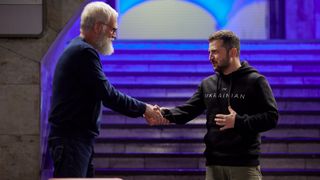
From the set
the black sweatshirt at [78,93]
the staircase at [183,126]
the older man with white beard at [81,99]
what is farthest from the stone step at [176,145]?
the black sweatshirt at [78,93]

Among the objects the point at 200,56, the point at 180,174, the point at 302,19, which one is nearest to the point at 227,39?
the point at 180,174

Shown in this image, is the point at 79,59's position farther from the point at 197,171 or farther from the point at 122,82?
the point at 122,82

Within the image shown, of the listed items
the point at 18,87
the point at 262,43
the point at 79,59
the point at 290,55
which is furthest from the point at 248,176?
the point at 262,43

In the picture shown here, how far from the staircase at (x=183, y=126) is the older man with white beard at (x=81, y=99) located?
2.86m

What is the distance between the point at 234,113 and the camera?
11.9ft

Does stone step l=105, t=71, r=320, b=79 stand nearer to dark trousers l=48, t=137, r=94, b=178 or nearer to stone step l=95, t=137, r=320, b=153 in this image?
stone step l=95, t=137, r=320, b=153

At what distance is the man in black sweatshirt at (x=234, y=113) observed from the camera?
363cm

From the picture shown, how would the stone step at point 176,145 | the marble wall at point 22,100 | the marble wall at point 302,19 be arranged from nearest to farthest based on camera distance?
1. the marble wall at point 22,100
2. the stone step at point 176,145
3. the marble wall at point 302,19

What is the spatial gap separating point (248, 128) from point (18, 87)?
2676 millimetres

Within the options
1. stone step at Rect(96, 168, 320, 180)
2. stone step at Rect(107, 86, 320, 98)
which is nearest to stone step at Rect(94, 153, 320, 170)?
stone step at Rect(96, 168, 320, 180)

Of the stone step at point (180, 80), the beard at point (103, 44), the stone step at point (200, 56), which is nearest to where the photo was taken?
the beard at point (103, 44)

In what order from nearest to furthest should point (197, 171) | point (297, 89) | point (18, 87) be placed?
point (18, 87), point (197, 171), point (297, 89)

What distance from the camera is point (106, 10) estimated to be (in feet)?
13.1

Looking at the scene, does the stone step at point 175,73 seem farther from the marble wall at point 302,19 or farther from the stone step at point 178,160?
the marble wall at point 302,19
